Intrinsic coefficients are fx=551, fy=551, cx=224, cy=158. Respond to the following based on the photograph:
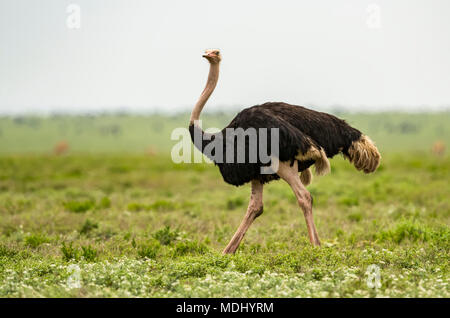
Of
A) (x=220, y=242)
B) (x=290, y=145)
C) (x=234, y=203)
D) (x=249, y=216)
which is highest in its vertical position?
(x=290, y=145)

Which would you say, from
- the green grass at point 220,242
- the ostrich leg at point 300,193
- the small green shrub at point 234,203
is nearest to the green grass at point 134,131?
the green grass at point 220,242

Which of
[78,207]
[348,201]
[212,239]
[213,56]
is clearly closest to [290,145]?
[213,56]

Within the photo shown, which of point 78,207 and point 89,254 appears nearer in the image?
point 89,254

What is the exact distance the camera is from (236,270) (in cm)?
634

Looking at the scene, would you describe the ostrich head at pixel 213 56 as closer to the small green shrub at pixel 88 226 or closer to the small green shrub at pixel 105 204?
the small green shrub at pixel 88 226

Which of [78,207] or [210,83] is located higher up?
[210,83]

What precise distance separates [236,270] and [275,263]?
58cm

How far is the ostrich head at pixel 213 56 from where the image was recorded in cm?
749

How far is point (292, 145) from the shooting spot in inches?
269

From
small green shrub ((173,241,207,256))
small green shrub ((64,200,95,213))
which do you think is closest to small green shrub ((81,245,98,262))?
small green shrub ((173,241,207,256))

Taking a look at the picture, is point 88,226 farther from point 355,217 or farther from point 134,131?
point 134,131

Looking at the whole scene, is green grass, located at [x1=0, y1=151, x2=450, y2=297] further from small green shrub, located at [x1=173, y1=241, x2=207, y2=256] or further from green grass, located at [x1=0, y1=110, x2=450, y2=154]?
green grass, located at [x1=0, y1=110, x2=450, y2=154]

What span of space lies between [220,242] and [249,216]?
150 centimetres
